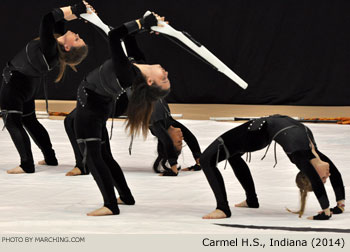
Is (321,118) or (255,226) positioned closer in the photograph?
(255,226)

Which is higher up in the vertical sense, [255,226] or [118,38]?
[118,38]

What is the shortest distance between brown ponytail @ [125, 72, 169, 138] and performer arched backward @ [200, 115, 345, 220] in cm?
39

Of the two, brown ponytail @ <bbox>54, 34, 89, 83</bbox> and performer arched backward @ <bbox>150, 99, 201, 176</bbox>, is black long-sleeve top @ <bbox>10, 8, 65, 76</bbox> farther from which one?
performer arched backward @ <bbox>150, 99, 201, 176</bbox>

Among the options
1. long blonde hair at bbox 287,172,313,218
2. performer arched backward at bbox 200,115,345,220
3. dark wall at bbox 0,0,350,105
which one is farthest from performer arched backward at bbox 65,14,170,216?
dark wall at bbox 0,0,350,105

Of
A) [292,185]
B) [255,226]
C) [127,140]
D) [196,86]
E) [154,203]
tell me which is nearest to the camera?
[255,226]

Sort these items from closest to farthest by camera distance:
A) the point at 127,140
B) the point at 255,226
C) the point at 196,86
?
1. the point at 255,226
2. the point at 127,140
3. the point at 196,86

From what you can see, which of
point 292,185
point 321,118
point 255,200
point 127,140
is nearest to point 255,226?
point 255,200

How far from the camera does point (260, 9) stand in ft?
33.3

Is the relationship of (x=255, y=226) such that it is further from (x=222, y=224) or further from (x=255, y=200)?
(x=255, y=200)

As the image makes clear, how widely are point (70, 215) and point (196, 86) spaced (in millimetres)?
6416

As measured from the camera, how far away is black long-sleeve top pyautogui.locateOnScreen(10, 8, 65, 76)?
5.12m

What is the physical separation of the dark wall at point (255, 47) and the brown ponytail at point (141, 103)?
607cm

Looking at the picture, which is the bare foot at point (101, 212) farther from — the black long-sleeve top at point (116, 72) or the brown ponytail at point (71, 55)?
the brown ponytail at point (71, 55)

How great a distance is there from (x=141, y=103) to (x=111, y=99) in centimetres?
23
